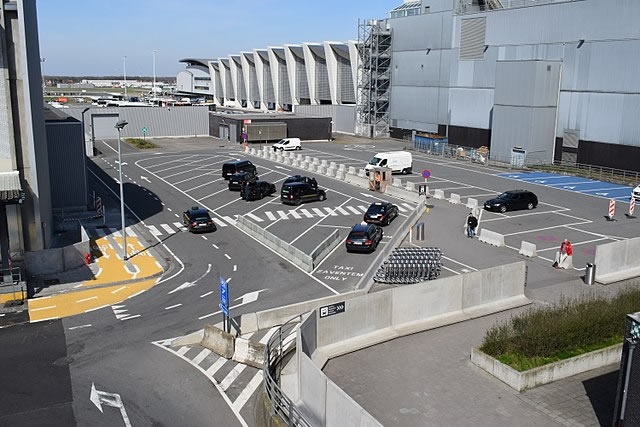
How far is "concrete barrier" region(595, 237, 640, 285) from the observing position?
81.2 ft

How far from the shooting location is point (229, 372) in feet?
59.6

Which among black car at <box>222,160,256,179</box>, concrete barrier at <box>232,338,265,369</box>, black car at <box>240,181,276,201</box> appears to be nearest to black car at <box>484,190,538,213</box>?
black car at <box>240,181,276,201</box>

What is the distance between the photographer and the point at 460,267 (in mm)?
28297

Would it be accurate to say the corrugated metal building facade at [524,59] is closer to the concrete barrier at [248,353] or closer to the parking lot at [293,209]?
the parking lot at [293,209]

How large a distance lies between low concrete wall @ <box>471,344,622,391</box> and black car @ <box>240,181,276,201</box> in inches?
1113

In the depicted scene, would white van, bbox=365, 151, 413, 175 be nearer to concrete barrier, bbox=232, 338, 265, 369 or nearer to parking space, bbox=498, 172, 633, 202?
parking space, bbox=498, 172, 633, 202

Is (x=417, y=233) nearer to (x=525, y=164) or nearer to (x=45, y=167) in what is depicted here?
(x=45, y=167)

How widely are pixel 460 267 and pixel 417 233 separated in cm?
556

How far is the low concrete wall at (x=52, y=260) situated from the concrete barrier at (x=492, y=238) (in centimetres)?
2030

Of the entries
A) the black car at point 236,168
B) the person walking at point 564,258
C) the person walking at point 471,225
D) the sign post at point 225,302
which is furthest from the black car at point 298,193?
the sign post at point 225,302

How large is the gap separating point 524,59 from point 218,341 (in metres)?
51.7

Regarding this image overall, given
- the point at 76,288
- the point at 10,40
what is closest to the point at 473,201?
the point at 76,288

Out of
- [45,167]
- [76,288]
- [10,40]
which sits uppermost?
[10,40]

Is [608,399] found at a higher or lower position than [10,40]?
lower
